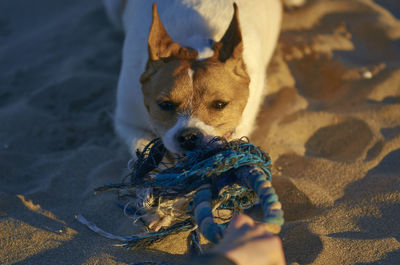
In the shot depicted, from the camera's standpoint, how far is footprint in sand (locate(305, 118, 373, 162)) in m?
3.27

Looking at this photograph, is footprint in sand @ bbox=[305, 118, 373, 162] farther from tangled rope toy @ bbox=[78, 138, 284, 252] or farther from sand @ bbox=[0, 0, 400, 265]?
tangled rope toy @ bbox=[78, 138, 284, 252]

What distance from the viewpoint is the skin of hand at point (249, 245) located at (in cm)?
144

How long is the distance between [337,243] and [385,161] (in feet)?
3.55

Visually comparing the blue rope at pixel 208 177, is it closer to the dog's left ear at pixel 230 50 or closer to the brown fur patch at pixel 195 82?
the brown fur patch at pixel 195 82

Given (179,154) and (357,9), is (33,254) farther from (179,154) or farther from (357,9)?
(357,9)

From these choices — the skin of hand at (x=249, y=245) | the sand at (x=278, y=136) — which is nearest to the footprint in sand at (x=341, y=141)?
the sand at (x=278, y=136)

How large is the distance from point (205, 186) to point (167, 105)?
98 centimetres

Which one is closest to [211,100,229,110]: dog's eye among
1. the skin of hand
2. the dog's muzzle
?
the dog's muzzle

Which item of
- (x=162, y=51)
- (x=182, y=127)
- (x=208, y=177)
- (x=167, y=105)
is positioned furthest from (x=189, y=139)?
(x=162, y=51)

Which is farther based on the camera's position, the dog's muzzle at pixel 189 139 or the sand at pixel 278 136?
the dog's muzzle at pixel 189 139

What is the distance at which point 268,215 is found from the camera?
166cm

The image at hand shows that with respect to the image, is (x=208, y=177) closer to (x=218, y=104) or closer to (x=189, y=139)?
(x=189, y=139)

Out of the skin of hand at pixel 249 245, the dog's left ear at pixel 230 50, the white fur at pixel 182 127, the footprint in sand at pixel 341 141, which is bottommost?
the footprint in sand at pixel 341 141

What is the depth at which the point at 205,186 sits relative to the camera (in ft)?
6.61
